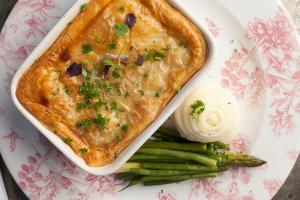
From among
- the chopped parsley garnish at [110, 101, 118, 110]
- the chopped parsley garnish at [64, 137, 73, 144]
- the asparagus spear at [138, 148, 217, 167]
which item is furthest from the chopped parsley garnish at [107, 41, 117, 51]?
the asparagus spear at [138, 148, 217, 167]

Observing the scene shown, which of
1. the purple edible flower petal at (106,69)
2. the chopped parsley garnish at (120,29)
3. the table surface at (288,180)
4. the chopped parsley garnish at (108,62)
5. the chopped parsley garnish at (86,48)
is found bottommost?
the table surface at (288,180)

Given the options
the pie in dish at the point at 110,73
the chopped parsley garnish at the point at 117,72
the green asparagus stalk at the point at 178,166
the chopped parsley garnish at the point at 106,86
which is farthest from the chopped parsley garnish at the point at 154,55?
the green asparagus stalk at the point at 178,166

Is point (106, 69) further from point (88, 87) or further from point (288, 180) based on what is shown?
point (288, 180)

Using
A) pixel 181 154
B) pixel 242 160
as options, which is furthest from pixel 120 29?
pixel 242 160

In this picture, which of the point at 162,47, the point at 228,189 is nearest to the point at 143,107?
the point at 162,47

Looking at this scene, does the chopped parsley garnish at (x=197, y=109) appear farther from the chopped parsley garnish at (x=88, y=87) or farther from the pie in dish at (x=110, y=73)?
the chopped parsley garnish at (x=88, y=87)

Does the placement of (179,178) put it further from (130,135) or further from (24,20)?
(24,20)

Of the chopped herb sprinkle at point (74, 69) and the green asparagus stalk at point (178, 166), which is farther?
the green asparagus stalk at point (178, 166)
